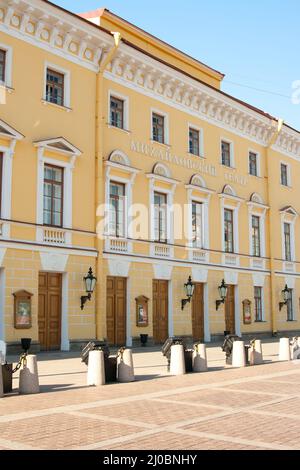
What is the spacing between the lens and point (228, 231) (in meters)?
28.6

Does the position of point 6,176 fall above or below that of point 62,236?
above

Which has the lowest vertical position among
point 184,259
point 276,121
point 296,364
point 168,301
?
point 296,364

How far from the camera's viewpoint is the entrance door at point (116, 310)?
22.0 meters

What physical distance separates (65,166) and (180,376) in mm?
9417

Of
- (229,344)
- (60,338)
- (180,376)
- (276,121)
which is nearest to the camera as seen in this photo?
(180,376)

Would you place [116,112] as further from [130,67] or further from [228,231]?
[228,231]

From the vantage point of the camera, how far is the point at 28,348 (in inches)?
723

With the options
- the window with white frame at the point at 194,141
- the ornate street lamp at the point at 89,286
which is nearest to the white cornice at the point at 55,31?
the window with white frame at the point at 194,141

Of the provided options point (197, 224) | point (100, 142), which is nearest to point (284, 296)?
point (197, 224)

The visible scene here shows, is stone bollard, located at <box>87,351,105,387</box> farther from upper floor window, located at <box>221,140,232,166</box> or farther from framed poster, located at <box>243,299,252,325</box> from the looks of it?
upper floor window, located at <box>221,140,232,166</box>

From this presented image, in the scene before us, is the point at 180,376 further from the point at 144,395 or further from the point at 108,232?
the point at 108,232

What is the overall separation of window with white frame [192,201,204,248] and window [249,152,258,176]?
555 cm

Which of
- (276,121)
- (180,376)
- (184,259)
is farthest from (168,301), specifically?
(276,121)

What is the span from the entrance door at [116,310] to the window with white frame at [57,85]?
22.1 feet
